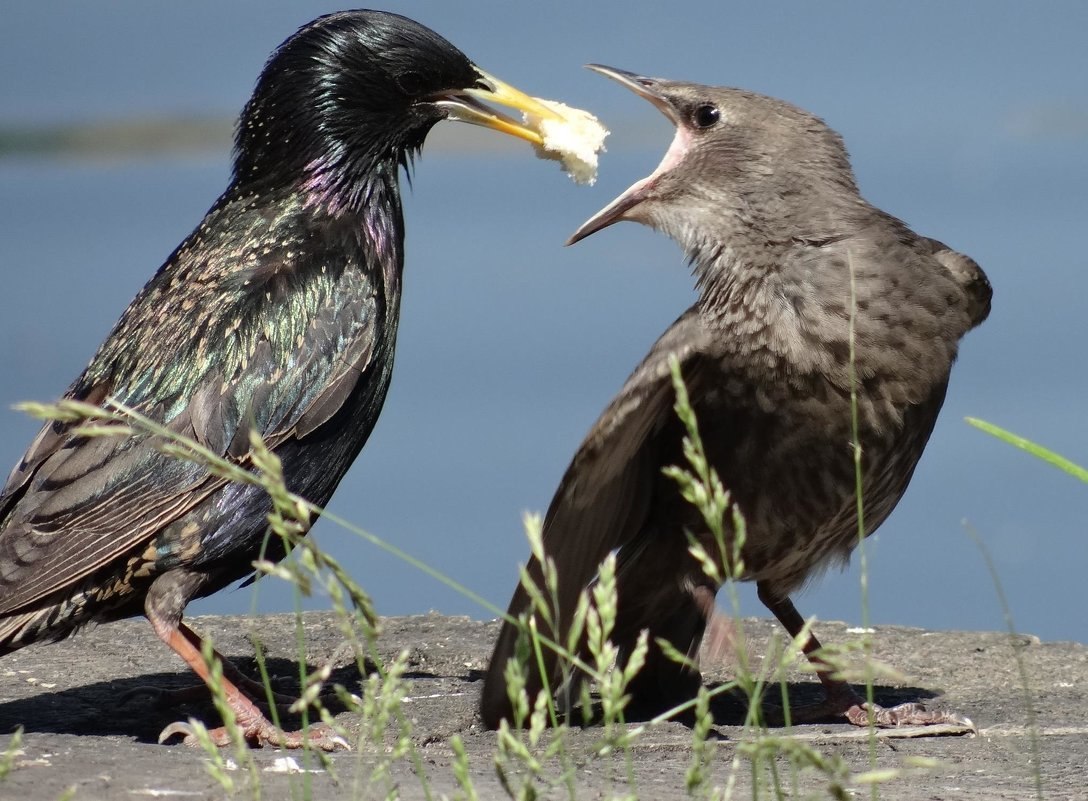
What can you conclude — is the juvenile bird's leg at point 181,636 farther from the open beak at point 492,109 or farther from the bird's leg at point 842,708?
the open beak at point 492,109

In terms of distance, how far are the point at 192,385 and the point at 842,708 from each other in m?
1.99

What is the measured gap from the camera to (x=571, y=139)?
16.1ft

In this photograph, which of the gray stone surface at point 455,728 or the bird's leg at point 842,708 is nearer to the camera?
the gray stone surface at point 455,728

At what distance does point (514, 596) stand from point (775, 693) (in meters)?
1.09

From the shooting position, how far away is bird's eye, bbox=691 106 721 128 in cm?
450

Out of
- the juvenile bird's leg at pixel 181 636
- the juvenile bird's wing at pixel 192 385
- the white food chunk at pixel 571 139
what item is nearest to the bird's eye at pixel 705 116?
the white food chunk at pixel 571 139

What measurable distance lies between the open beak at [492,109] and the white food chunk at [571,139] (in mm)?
16

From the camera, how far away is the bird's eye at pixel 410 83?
4754 mm

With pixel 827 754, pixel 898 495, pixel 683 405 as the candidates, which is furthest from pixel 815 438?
pixel 683 405

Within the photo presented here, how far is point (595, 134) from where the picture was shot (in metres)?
4.99

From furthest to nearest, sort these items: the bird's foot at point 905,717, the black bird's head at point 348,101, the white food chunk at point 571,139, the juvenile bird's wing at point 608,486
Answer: the white food chunk at point 571,139
the black bird's head at point 348,101
the bird's foot at point 905,717
the juvenile bird's wing at point 608,486

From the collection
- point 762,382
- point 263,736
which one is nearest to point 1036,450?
point 762,382

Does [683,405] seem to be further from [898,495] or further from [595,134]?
[595,134]

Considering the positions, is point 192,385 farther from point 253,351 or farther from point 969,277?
point 969,277
